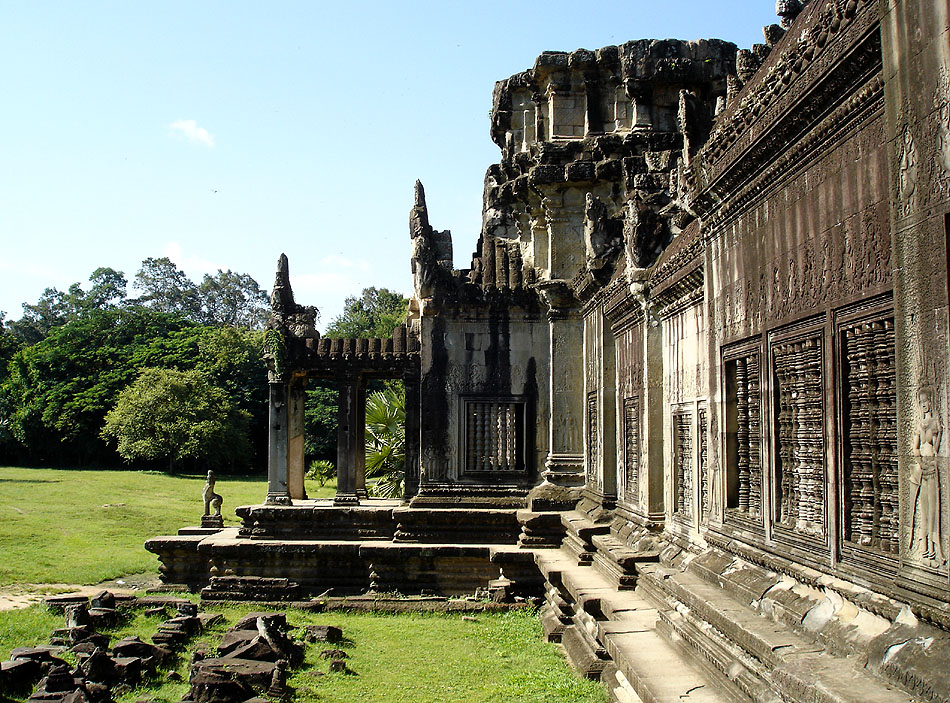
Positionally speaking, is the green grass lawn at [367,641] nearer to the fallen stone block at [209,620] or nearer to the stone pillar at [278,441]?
the fallen stone block at [209,620]

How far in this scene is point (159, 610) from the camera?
11891 mm

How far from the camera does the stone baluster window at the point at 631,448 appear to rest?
9.13 metres

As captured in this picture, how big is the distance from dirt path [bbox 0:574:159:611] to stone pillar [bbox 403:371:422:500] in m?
4.49

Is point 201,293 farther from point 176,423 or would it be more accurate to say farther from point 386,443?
point 386,443

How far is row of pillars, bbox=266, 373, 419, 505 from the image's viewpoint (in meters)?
15.7

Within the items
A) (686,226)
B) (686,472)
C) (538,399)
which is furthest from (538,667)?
(538,399)

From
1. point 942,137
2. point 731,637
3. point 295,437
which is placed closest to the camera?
point 942,137

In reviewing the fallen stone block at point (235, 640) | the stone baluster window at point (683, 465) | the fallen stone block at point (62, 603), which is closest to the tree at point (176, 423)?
the fallen stone block at point (62, 603)

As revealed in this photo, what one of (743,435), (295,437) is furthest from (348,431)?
(743,435)

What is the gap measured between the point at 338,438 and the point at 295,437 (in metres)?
0.75

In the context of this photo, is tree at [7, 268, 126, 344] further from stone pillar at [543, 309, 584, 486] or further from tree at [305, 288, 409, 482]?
stone pillar at [543, 309, 584, 486]

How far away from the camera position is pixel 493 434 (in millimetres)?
14719

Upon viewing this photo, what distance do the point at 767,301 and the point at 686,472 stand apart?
2.68 meters

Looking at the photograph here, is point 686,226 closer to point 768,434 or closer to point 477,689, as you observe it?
point 768,434
